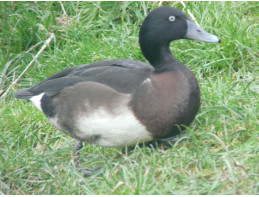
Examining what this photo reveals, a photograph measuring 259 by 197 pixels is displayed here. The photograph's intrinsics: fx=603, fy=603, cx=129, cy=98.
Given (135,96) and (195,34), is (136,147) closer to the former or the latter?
(135,96)

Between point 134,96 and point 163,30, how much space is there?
0.53 meters

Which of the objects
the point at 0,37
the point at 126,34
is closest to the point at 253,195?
the point at 126,34

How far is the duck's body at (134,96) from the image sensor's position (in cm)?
372

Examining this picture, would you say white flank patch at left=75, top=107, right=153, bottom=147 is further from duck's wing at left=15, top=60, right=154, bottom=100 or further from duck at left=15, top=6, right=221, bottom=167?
duck's wing at left=15, top=60, right=154, bottom=100

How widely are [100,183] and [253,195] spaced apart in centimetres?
95

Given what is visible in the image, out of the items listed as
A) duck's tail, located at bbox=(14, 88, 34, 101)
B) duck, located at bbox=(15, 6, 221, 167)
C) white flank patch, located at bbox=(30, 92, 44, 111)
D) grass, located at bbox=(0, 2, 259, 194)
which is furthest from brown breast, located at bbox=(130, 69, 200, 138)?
duck's tail, located at bbox=(14, 88, 34, 101)

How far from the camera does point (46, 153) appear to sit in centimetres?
425

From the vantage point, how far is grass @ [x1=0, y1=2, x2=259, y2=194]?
349 centimetres

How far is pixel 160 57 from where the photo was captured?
3982 millimetres

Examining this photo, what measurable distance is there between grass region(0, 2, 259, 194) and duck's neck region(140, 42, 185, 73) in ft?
1.31

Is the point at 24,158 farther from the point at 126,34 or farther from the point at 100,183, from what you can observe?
the point at 126,34

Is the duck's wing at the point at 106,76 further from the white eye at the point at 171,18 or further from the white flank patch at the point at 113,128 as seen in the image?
the white eye at the point at 171,18

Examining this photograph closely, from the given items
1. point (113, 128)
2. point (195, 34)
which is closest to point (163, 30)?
point (195, 34)

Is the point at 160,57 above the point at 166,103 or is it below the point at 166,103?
above
